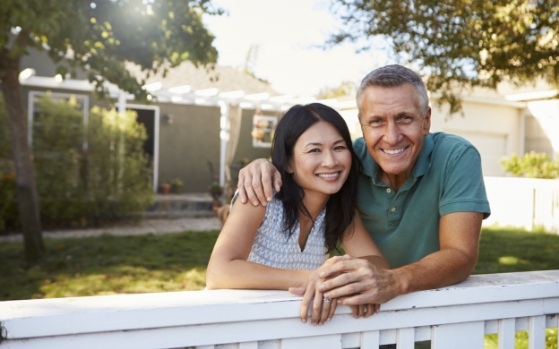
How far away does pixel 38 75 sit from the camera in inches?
651

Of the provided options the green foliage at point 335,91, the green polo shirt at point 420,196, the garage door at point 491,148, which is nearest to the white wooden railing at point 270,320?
the green polo shirt at point 420,196

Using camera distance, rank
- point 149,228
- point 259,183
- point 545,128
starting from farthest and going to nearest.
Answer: point 545,128, point 149,228, point 259,183

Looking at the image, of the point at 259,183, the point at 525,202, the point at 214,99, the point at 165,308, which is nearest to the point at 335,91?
the point at 214,99

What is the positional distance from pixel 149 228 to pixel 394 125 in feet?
34.7

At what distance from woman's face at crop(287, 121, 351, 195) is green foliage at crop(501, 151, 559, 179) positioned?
501 inches

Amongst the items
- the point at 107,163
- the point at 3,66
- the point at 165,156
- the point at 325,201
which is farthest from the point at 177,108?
the point at 325,201

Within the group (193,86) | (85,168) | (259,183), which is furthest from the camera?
(193,86)

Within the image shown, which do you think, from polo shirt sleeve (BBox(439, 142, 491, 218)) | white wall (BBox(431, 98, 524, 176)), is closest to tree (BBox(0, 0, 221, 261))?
polo shirt sleeve (BBox(439, 142, 491, 218))

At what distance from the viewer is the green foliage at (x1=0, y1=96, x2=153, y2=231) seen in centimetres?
1236

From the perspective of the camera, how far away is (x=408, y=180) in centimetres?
245

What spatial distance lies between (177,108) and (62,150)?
23.0 ft

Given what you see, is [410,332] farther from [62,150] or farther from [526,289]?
[62,150]

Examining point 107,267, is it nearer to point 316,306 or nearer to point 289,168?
point 289,168

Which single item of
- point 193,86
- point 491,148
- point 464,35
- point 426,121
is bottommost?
point 491,148
